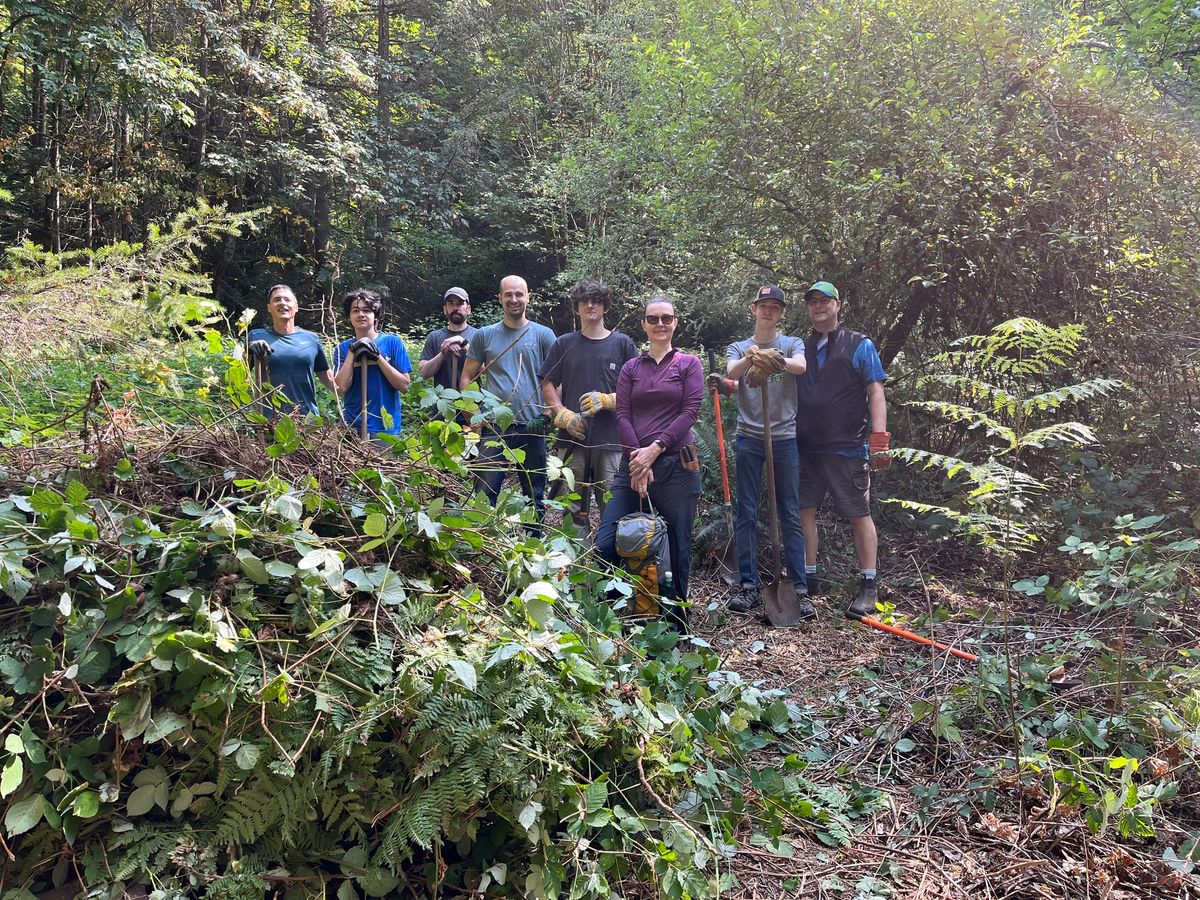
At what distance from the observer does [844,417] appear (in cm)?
508

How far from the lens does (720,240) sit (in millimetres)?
7574

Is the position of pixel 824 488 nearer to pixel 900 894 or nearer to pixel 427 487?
pixel 900 894

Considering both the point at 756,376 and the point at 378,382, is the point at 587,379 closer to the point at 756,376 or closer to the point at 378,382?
the point at 756,376

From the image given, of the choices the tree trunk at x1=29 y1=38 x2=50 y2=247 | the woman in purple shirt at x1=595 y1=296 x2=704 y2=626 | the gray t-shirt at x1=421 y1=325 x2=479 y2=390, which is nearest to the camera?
the woman in purple shirt at x1=595 y1=296 x2=704 y2=626

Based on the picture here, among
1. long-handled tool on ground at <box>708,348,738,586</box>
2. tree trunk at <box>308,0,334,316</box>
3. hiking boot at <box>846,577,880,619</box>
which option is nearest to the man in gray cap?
long-handled tool on ground at <box>708,348,738,586</box>

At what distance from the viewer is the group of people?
→ 4.75m

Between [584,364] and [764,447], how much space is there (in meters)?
1.32

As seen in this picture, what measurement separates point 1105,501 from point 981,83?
3.39m

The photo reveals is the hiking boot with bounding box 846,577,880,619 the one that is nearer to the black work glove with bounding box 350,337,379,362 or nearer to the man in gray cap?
the man in gray cap

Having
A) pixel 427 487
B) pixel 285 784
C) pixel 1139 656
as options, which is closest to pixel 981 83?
pixel 1139 656

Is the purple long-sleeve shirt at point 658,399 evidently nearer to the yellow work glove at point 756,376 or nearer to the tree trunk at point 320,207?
the yellow work glove at point 756,376

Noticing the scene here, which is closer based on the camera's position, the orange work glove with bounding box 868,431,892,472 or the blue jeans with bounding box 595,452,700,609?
the blue jeans with bounding box 595,452,700,609

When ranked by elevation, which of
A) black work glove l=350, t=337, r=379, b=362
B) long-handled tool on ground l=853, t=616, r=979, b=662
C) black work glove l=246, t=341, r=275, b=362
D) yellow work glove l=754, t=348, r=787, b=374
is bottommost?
long-handled tool on ground l=853, t=616, r=979, b=662

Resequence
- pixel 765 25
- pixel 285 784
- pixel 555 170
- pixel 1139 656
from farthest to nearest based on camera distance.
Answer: pixel 555 170
pixel 765 25
pixel 1139 656
pixel 285 784
